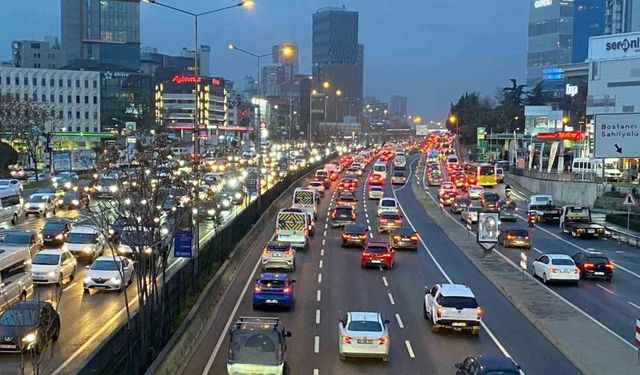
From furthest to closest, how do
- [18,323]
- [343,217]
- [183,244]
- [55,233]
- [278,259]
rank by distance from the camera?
[343,217], [55,233], [278,259], [183,244], [18,323]

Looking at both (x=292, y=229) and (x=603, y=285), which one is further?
(x=292, y=229)

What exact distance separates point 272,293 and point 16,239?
13.5 metres

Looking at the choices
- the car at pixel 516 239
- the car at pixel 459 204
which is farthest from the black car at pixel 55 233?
the car at pixel 459 204

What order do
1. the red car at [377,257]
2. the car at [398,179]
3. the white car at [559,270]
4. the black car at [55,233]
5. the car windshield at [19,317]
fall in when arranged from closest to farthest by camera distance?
the car windshield at [19,317], the white car at [559,270], the red car at [377,257], the black car at [55,233], the car at [398,179]

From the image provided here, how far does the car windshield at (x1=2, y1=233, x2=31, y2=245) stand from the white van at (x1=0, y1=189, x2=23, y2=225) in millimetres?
14122

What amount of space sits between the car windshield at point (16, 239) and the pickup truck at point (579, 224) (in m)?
33.6

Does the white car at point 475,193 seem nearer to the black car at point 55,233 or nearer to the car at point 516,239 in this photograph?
the car at point 516,239

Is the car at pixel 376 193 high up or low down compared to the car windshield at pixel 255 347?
down

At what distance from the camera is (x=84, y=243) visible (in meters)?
36.3

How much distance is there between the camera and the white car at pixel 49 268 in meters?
29.5

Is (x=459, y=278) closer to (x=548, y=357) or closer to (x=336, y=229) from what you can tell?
(x=548, y=357)

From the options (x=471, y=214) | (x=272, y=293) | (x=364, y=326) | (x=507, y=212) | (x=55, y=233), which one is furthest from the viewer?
(x=507, y=212)

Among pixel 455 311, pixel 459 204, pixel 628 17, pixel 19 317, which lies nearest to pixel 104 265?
pixel 19 317

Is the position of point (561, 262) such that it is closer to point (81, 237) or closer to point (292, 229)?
point (292, 229)
